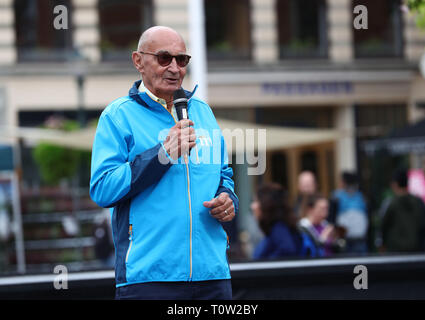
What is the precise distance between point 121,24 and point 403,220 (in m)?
10.6

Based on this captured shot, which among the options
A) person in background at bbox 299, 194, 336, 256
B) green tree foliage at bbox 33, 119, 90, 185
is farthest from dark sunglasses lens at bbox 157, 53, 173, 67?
green tree foliage at bbox 33, 119, 90, 185

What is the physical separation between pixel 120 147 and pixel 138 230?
344mm

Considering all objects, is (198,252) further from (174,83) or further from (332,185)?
(332,185)

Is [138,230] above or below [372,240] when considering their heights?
above

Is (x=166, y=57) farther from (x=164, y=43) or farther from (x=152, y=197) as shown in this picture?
(x=152, y=197)

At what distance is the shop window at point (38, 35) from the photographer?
17016 millimetres

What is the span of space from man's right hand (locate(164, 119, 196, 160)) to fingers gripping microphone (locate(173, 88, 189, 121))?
0.47 ft

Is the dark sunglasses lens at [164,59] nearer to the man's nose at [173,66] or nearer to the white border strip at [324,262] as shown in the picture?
the man's nose at [173,66]

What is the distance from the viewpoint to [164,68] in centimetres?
305

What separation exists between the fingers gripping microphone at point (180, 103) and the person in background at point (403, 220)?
6.05m

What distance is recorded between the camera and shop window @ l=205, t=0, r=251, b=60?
18016mm

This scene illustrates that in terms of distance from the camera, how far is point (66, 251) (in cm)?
1225

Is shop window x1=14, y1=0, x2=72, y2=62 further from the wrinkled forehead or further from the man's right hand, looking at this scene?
the man's right hand
